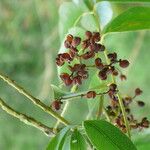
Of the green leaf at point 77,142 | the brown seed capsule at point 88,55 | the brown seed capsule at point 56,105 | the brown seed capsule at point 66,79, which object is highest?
the brown seed capsule at point 88,55

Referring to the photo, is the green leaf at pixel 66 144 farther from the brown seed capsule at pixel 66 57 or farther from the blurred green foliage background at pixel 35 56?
the blurred green foliage background at pixel 35 56

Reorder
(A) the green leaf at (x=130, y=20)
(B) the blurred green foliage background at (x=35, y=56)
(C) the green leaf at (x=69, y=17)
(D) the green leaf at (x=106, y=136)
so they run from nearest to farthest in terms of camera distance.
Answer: (D) the green leaf at (x=106, y=136) → (A) the green leaf at (x=130, y=20) → (C) the green leaf at (x=69, y=17) → (B) the blurred green foliage background at (x=35, y=56)

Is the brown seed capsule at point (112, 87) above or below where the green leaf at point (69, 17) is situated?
below

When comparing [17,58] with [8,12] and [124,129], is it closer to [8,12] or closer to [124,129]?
[8,12]

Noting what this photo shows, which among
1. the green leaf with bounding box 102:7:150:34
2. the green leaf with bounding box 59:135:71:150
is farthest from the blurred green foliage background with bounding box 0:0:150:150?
the green leaf with bounding box 59:135:71:150

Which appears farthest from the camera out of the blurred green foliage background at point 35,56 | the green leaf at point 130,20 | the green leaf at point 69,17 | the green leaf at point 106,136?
the blurred green foliage background at point 35,56

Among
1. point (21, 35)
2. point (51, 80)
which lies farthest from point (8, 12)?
point (51, 80)

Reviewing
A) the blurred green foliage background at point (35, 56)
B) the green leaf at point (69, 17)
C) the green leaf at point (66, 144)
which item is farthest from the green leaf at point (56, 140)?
the blurred green foliage background at point (35, 56)
